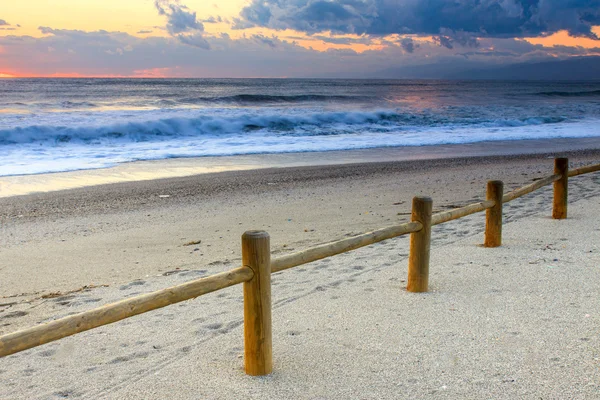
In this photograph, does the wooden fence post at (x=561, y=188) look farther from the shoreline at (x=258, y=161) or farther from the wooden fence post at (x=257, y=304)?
the shoreline at (x=258, y=161)

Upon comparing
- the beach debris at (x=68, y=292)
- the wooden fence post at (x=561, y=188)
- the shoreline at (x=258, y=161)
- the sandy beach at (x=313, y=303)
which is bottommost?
the beach debris at (x=68, y=292)

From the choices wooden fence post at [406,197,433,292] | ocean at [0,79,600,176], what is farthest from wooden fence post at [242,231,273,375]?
ocean at [0,79,600,176]

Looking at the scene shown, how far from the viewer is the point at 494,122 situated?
93.2 feet

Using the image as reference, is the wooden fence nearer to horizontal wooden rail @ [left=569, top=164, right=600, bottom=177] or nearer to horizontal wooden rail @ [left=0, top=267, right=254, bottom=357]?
horizontal wooden rail @ [left=0, top=267, right=254, bottom=357]

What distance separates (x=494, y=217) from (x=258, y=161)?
961cm

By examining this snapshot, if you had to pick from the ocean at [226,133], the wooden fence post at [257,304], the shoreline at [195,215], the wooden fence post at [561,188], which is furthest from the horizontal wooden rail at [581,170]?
the ocean at [226,133]

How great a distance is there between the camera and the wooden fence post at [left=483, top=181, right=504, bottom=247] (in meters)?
5.50

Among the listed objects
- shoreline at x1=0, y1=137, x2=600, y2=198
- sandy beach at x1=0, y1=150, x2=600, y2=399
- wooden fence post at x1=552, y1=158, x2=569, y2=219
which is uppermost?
wooden fence post at x1=552, y1=158, x2=569, y2=219

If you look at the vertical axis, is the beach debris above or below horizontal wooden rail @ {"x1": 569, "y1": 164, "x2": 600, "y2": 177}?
below

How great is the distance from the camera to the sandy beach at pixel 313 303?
3150 mm

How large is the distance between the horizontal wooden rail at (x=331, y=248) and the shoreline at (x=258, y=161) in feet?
26.3

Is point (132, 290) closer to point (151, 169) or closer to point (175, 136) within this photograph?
point (151, 169)

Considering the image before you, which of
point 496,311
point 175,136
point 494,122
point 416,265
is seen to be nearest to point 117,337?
point 416,265

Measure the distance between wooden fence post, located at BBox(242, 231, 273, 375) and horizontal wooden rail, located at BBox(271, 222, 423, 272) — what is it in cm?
14
